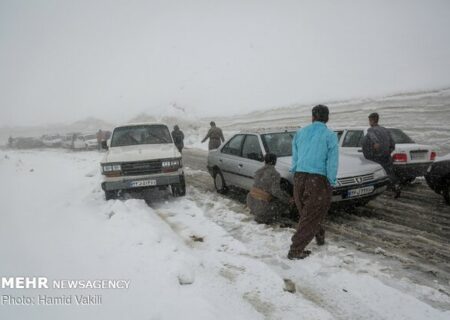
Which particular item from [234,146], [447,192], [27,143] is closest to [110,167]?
[234,146]

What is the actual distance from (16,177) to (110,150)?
348 inches

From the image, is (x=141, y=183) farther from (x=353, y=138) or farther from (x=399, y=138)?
(x=399, y=138)

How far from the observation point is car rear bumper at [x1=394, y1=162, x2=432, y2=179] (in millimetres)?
8234

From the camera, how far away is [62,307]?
3492 mm

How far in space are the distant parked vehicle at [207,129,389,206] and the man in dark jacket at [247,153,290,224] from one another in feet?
0.83

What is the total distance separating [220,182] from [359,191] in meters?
3.54

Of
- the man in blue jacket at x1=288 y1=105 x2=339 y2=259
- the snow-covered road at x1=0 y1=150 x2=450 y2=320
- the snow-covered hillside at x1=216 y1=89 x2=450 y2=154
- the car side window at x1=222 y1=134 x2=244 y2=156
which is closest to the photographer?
the snow-covered road at x1=0 y1=150 x2=450 y2=320

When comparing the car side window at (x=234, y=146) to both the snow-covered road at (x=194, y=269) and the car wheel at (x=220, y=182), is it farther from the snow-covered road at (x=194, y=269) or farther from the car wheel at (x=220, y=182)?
the snow-covered road at (x=194, y=269)

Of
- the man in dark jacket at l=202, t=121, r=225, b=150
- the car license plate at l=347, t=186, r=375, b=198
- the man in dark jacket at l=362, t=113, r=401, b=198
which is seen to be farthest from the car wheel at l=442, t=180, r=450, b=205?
the man in dark jacket at l=202, t=121, r=225, b=150

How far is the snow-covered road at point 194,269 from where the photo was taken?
A: 3.38 m

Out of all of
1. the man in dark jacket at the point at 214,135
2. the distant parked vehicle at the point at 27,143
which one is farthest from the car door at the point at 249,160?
the distant parked vehicle at the point at 27,143

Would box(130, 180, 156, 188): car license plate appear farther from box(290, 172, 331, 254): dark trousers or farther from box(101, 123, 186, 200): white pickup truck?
box(290, 172, 331, 254): dark trousers

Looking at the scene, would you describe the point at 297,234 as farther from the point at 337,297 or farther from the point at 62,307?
the point at 62,307

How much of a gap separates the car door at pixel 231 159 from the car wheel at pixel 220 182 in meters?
0.20
